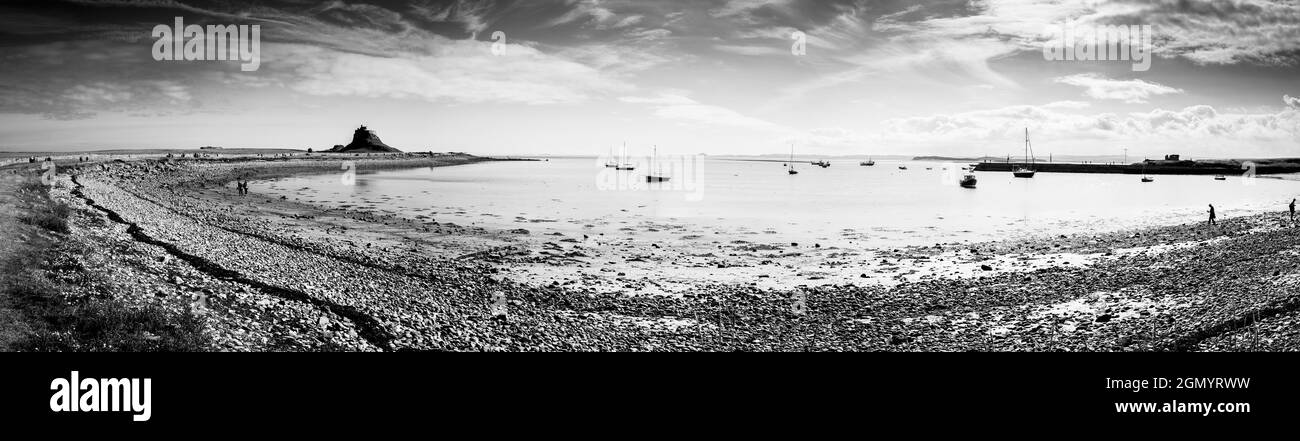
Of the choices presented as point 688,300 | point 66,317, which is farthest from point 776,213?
point 66,317

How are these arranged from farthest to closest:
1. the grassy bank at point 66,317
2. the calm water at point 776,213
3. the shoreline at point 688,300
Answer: the calm water at point 776,213
the shoreline at point 688,300
the grassy bank at point 66,317

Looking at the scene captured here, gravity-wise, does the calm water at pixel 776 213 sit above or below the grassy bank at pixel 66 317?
above

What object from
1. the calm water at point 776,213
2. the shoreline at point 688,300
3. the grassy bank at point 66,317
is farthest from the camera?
the calm water at point 776,213

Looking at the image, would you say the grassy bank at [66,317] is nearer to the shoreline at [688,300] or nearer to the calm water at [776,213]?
the shoreline at [688,300]

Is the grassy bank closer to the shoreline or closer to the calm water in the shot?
the shoreline

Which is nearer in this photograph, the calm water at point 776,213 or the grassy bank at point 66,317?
the grassy bank at point 66,317

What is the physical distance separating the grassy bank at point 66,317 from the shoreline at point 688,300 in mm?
716

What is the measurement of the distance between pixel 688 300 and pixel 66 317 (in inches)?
539

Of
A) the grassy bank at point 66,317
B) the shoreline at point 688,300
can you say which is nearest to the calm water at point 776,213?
the shoreline at point 688,300

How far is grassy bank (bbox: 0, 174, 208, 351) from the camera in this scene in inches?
386

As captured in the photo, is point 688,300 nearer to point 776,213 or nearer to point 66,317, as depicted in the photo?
point 66,317

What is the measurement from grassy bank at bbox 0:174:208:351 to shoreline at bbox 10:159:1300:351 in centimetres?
72

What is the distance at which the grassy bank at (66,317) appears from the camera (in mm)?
9812
